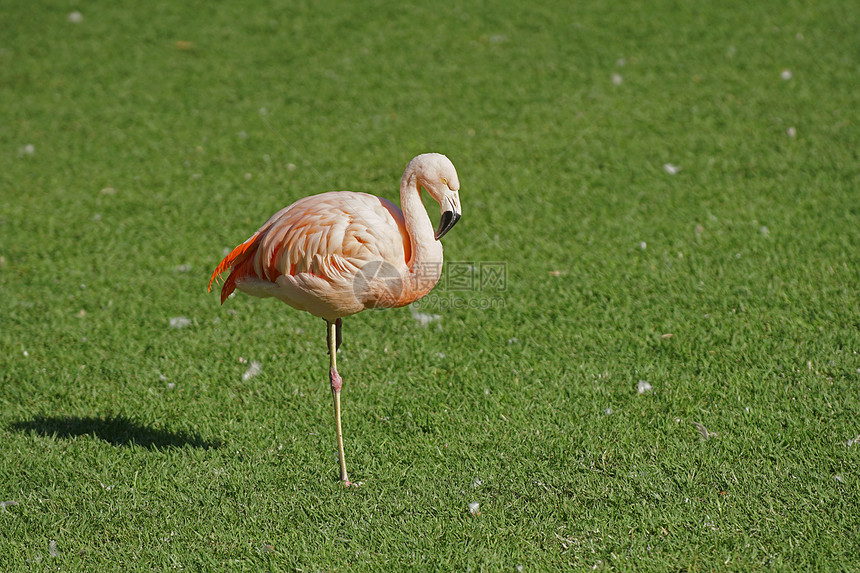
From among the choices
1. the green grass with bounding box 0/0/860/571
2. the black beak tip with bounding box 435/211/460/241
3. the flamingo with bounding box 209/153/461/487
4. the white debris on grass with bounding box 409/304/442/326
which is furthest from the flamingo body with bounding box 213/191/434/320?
the white debris on grass with bounding box 409/304/442/326

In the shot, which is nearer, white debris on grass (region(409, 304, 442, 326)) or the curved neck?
the curved neck

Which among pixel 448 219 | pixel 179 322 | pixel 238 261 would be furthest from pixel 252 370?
pixel 448 219

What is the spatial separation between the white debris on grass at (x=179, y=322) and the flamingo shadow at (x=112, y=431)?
917mm

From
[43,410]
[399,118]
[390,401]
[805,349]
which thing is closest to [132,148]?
[399,118]

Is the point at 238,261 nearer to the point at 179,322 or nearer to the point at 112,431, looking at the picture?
the point at 112,431

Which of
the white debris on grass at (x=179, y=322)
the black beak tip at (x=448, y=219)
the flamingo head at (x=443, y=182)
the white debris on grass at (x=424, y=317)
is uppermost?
the flamingo head at (x=443, y=182)

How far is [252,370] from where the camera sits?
472 centimetres

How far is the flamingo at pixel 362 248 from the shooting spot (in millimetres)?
3447

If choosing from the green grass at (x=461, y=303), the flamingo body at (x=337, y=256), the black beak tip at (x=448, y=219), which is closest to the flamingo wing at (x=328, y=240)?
the flamingo body at (x=337, y=256)

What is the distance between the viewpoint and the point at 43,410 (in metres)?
4.39

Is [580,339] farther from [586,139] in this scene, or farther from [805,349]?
[586,139]

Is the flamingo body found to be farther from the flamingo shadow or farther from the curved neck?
the flamingo shadow

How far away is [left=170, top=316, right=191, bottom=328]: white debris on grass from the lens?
5117mm

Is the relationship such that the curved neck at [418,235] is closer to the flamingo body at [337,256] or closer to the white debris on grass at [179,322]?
the flamingo body at [337,256]
